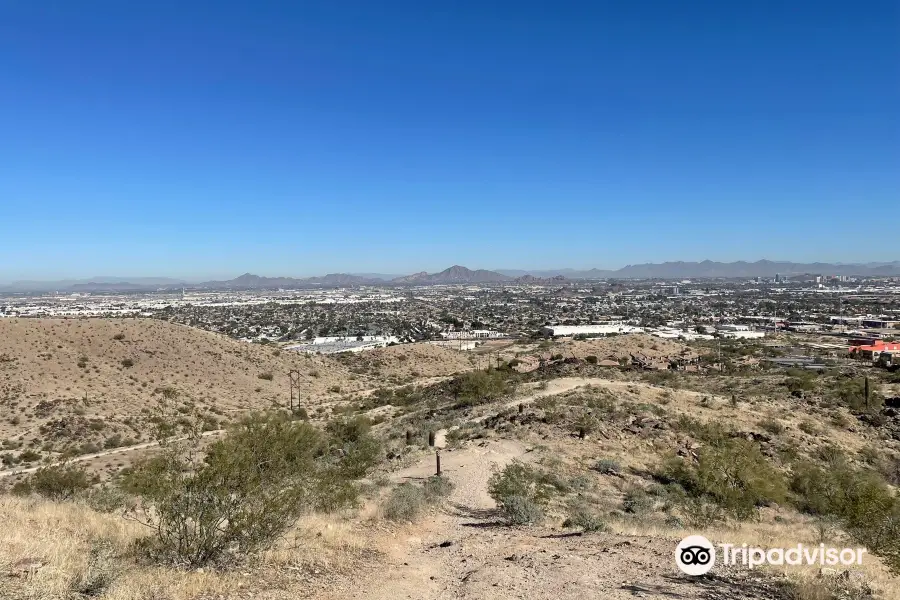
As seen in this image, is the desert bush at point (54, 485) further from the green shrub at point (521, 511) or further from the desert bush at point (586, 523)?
the desert bush at point (586, 523)

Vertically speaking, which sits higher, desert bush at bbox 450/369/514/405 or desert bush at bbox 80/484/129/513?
desert bush at bbox 80/484/129/513

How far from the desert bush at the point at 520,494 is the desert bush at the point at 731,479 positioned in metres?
4.82

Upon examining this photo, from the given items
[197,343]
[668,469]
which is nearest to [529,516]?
[668,469]

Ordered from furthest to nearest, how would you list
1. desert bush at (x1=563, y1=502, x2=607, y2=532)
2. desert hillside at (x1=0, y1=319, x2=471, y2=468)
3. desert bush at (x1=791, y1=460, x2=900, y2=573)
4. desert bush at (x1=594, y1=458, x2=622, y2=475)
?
desert hillside at (x1=0, y1=319, x2=471, y2=468), desert bush at (x1=594, y1=458, x2=622, y2=475), desert bush at (x1=563, y1=502, x2=607, y2=532), desert bush at (x1=791, y1=460, x2=900, y2=573)

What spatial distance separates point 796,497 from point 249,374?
45.1m

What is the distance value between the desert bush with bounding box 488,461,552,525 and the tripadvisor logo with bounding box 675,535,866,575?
3714 millimetres

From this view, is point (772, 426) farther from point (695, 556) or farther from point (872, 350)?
point (872, 350)

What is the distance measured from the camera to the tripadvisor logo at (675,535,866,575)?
9773 millimetres

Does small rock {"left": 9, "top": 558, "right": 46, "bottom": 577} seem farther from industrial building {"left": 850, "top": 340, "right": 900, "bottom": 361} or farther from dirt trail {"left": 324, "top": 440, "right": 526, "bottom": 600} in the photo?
industrial building {"left": 850, "top": 340, "right": 900, "bottom": 361}

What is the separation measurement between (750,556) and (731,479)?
812 cm

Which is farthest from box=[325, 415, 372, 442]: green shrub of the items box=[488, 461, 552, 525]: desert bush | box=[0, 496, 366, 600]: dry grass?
box=[0, 496, 366, 600]: dry grass

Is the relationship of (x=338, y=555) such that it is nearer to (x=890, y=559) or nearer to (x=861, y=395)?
(x=890, y=559)

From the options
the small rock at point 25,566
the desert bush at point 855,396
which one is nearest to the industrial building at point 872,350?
the desert bush at point 855,396

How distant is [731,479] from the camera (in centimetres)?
1752
